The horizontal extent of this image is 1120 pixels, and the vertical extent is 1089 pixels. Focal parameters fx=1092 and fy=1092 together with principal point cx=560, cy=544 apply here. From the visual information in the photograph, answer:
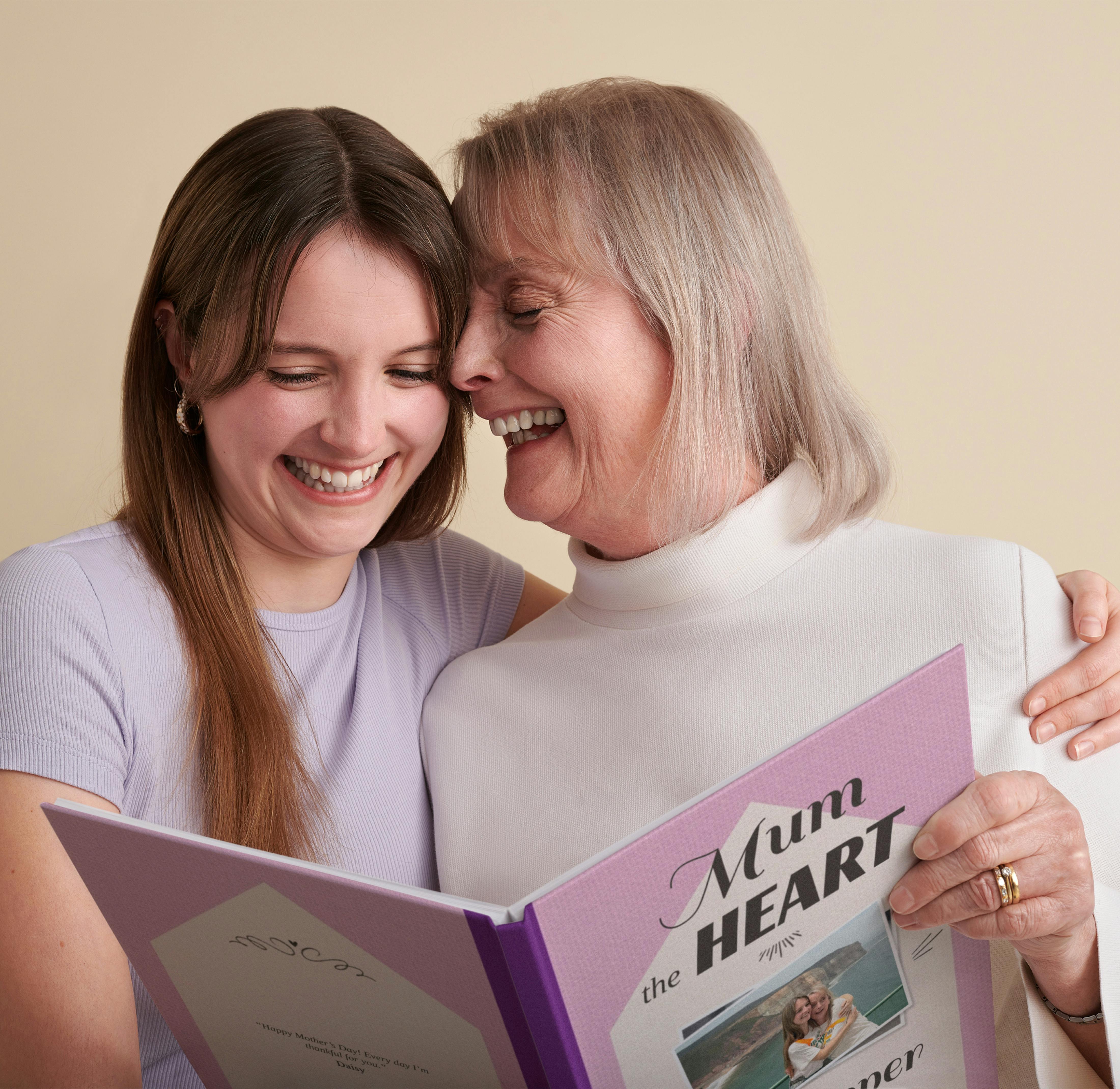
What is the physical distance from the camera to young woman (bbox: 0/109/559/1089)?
3.80ft

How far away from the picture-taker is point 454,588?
1741 mm

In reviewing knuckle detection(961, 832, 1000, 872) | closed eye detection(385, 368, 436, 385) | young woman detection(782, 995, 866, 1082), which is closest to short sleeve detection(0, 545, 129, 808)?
closed eye detection(385, 368, 436, 385)

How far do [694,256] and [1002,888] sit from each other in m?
0.82

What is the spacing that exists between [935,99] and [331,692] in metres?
1.93

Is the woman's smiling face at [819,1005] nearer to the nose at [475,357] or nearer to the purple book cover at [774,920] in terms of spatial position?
the purple book cover at [774,920]

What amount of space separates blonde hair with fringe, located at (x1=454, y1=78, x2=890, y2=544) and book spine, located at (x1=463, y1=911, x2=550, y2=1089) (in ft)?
2.26

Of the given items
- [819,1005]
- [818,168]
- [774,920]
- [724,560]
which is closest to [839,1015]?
[819,1005]

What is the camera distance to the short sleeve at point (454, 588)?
170 centimetres

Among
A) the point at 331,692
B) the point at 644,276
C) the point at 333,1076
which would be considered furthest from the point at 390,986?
the point at 644,276

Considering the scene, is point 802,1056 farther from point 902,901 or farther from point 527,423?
point 527,423

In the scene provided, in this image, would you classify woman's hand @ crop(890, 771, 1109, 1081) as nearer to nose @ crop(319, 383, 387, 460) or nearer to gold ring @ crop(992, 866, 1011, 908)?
gold ring @ crop(992, 866, 1011, 908)

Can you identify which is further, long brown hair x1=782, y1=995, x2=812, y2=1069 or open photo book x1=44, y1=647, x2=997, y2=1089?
long brown hair x1=782, y1=995, x2=812, y2=1069

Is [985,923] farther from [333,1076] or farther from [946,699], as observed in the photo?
[333,1076]

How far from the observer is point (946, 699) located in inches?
36.0
